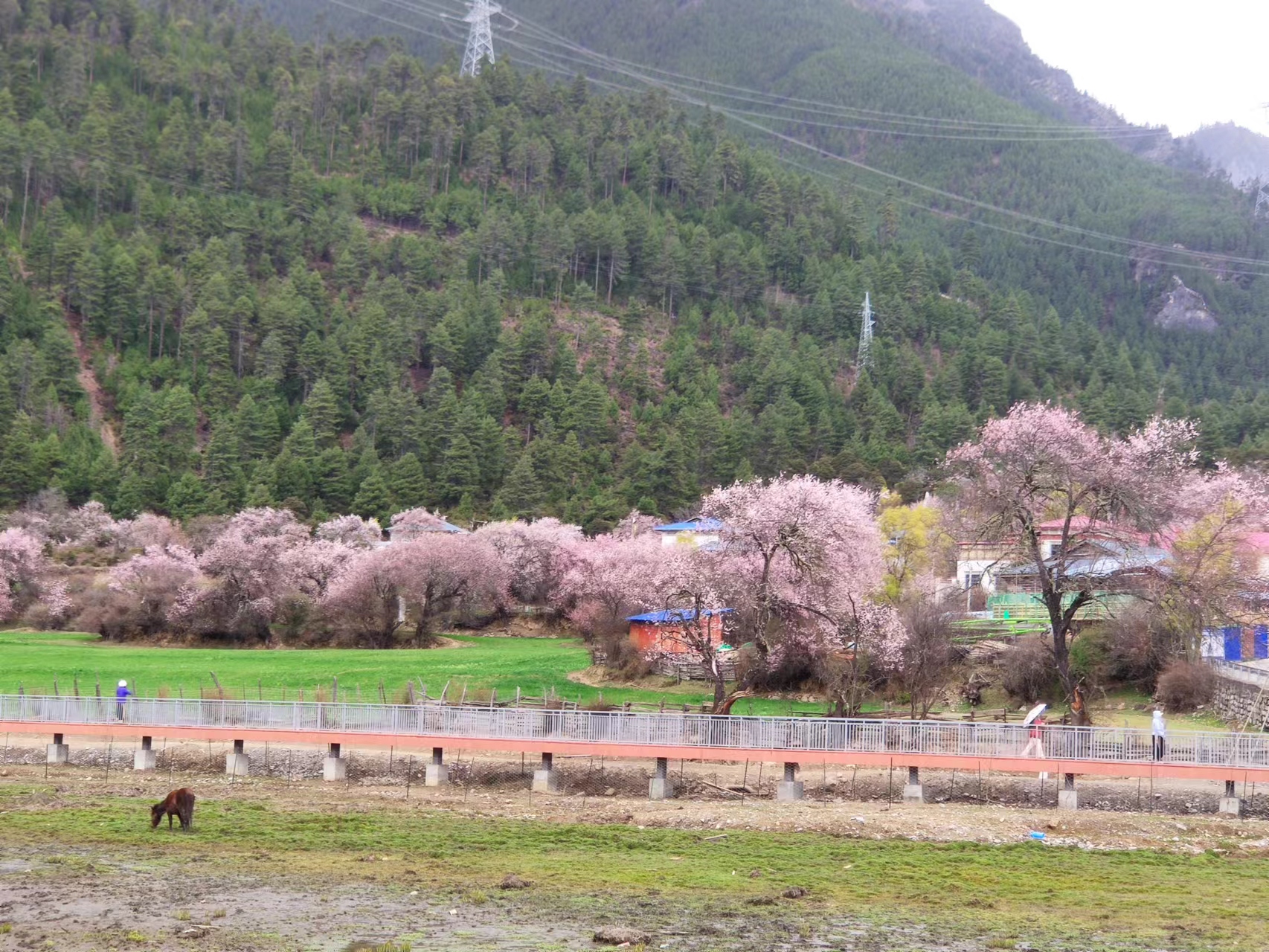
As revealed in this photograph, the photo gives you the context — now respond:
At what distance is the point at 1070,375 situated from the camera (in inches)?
5236

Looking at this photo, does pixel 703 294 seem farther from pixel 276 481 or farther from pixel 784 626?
pixel 784 626

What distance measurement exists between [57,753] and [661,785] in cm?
2050

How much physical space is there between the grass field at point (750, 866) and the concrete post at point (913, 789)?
19.1 ft

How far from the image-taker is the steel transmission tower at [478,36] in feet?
589

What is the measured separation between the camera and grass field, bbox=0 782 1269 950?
84.0 feet

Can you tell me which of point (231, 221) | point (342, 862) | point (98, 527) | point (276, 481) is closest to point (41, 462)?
point (98, 527)

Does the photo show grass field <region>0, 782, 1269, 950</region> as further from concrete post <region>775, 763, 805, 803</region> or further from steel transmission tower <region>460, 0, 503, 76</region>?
steel transmission tower <region>460, 0, 503, 76</region>

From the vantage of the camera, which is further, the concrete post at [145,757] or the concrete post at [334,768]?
the concrete post at [145,757]

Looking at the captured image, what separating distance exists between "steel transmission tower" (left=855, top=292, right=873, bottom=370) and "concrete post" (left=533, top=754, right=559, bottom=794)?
3635 inches

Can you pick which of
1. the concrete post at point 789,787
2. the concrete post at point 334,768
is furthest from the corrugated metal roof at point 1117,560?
the concrete post at point 334,768

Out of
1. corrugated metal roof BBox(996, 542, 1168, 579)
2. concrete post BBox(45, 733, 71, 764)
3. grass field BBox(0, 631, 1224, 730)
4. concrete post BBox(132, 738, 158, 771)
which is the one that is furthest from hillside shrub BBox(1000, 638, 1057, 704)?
concrete post BBox(45, 733, 71, 764)

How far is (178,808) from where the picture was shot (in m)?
32.8

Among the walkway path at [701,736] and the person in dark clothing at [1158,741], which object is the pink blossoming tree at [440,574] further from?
the person in dark clothing at [1158,741]

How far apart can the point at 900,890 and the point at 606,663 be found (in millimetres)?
33488
